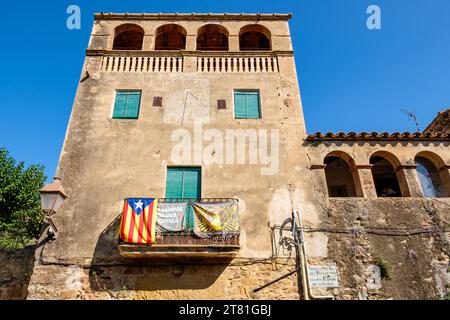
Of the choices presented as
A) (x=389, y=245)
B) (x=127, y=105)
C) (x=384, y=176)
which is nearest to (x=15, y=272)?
(x=127, y=105)

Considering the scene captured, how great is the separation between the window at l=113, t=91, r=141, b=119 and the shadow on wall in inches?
202

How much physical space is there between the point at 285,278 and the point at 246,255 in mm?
1304

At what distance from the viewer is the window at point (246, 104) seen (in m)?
11.6

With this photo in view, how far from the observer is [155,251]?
8.45 meters

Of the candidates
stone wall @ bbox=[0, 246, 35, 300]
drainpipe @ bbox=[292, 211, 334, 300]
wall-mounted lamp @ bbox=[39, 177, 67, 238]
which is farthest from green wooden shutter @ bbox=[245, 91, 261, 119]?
stone wall @ bbox=[0, 246, 35, 300]

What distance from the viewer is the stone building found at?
8.77 meters

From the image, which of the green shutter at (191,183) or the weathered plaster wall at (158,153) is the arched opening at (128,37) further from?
the green shutter at (191,183)

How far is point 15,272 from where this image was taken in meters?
10.2

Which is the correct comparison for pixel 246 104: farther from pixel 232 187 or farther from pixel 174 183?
pixel 174 183

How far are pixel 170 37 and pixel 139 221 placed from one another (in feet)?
34.1

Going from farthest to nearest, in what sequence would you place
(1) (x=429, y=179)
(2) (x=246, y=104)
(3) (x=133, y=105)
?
(2) (x=246, y=104), (3) (x=133, y=105), (1) (x=429, y=179)
